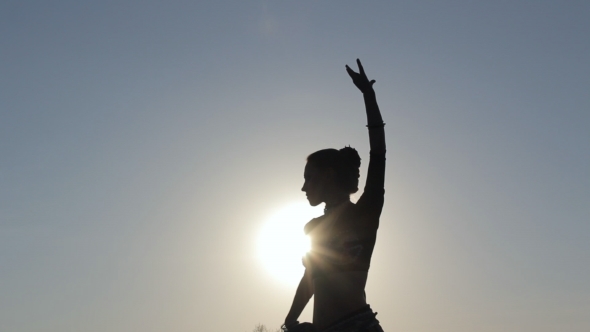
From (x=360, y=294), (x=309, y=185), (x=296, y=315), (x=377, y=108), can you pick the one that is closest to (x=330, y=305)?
(x=360, y=294)

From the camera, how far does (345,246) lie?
192 inches

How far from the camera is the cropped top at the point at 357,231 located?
4813 millimetres

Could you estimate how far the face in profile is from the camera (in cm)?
523

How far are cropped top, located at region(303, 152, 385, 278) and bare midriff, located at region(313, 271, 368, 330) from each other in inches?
2.2

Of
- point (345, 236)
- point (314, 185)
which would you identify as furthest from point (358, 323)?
point (314, 185)

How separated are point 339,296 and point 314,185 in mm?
962

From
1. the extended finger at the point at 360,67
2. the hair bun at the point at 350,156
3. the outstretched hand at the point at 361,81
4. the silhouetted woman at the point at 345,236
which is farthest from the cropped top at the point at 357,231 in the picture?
the extended finger at the point at 360,67

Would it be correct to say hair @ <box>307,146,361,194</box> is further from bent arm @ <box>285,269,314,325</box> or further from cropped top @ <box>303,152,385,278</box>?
bent arm @ <box>285,269,314,325</box>

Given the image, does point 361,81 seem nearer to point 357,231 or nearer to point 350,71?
point 350,71

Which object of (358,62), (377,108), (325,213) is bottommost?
(325,213)

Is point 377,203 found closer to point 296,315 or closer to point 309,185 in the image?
point 309,185

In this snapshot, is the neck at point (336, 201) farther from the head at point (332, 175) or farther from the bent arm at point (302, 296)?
the bent arm at point (302, 296)

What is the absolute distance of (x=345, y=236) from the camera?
4.91 meters

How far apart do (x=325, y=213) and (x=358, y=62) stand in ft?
4.13
